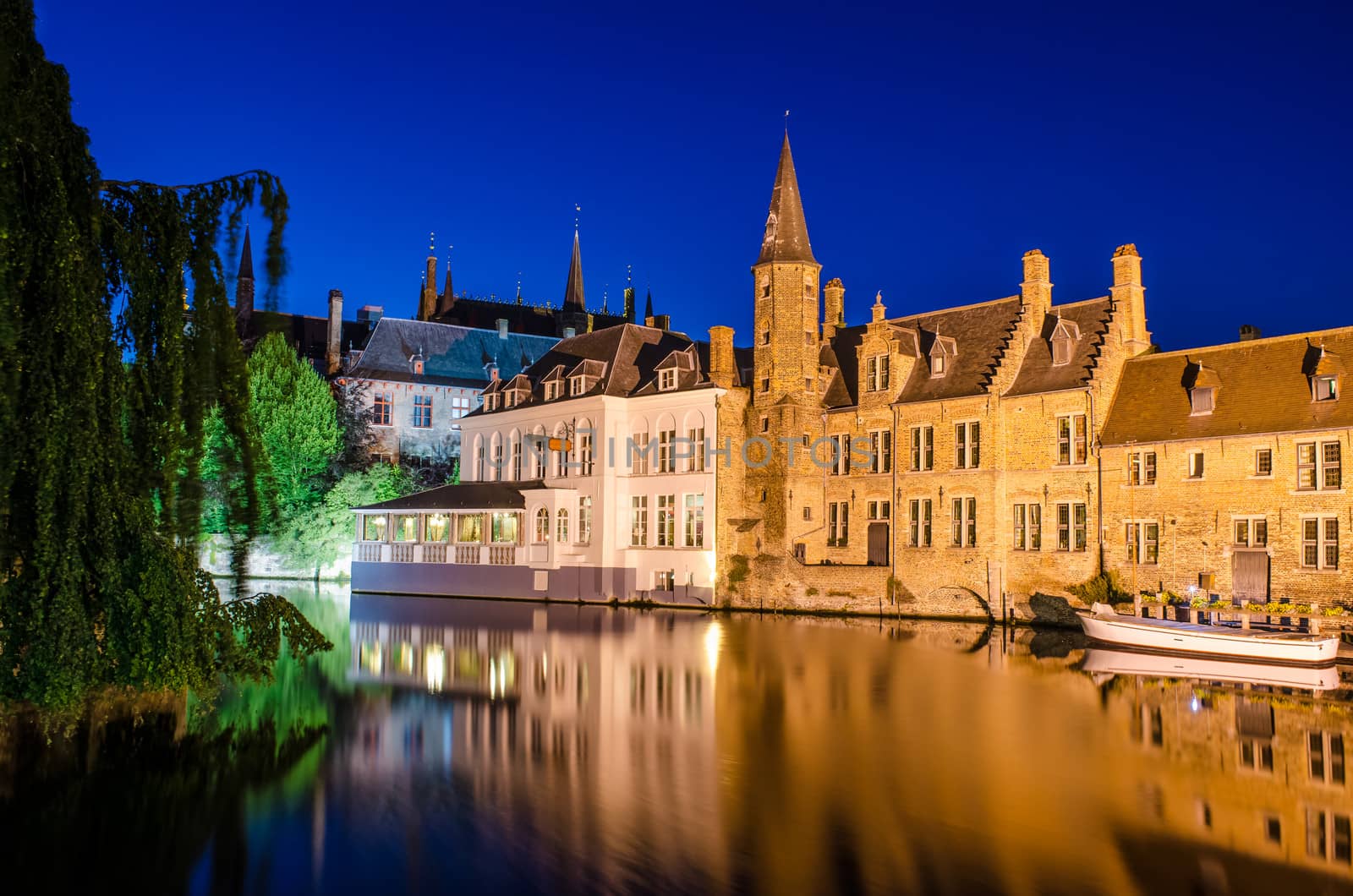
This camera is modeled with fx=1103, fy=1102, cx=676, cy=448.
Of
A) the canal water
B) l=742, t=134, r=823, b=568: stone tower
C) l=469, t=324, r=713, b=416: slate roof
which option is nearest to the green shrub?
the canal water

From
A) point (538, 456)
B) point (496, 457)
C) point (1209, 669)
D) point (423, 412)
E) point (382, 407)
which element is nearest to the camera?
point (1209, 669)

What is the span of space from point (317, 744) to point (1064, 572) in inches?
997

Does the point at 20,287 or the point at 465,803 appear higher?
the point at 20,287

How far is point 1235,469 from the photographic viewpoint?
3125 cm

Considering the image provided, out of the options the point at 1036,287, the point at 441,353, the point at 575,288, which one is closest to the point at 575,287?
the point at 575,288

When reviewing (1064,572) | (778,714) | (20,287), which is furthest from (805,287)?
(20,287)

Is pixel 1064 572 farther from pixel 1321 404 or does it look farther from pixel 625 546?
pixel 625 546

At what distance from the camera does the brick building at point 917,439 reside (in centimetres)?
3544

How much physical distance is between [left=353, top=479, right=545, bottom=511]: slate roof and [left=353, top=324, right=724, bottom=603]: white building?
0.08 m

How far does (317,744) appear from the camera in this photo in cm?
1609

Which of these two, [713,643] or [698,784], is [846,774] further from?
[713,643]

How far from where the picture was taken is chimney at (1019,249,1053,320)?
38000 millimetres

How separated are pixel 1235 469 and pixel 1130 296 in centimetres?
724

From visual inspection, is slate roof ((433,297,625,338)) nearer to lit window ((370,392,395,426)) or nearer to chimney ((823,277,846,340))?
lit window ((370,392,395,426))
